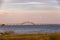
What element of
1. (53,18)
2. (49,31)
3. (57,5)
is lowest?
(49,31)

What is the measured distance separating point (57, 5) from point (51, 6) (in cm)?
5

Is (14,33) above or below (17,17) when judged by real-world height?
below

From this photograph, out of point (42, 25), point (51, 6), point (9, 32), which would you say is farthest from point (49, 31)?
point (9, 32)

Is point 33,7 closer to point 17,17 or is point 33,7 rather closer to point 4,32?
point 17,17

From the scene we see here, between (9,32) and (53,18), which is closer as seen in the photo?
(9,32)

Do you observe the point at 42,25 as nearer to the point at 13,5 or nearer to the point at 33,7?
the point at 33,7

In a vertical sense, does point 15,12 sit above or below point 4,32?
above

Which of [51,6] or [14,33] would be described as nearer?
[14,33]

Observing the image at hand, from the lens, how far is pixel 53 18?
42.1 inches

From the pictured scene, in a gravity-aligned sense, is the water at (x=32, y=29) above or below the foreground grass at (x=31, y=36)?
above

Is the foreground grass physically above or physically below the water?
below

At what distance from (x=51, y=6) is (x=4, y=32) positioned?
472 mm

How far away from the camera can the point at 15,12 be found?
1.07 metres

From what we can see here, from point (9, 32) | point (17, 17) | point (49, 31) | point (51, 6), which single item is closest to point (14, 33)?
point (9, 32)
